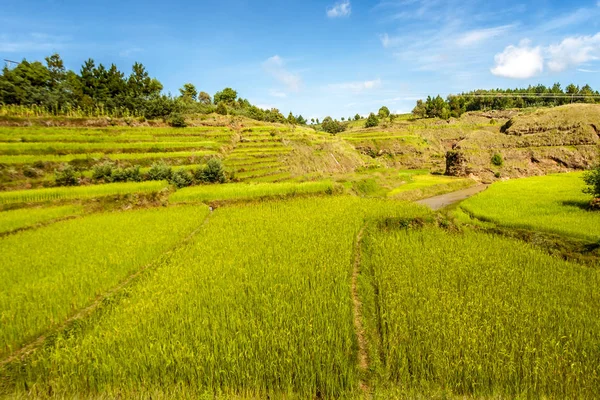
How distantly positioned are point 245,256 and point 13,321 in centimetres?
599

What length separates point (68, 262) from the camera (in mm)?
9211

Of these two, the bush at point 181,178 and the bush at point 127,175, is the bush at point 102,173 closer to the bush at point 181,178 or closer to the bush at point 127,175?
the bush at point 127,175

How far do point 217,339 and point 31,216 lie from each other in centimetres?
1436

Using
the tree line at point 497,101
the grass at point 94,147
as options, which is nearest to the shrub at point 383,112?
the tree line at point 497,101

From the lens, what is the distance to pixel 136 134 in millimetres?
30594

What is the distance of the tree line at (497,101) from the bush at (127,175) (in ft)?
298

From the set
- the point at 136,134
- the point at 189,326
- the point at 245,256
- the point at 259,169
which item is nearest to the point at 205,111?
the point at 136,134

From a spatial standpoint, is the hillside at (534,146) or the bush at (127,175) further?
the hillside at (534,146)

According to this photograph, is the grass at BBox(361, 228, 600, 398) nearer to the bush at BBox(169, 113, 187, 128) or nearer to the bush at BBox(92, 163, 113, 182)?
the bush at BBox(92, 163, 113, 182)

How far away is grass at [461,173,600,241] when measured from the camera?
1154 centimetres

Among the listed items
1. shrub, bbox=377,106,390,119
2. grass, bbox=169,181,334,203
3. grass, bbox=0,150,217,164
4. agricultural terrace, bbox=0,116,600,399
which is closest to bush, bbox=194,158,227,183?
grass, bbox=169,181,334,203

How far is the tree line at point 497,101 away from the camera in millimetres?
88312

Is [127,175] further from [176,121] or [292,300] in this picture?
[292,300]

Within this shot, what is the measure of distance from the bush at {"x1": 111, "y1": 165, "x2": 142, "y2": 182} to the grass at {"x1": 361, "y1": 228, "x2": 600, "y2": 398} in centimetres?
2008
